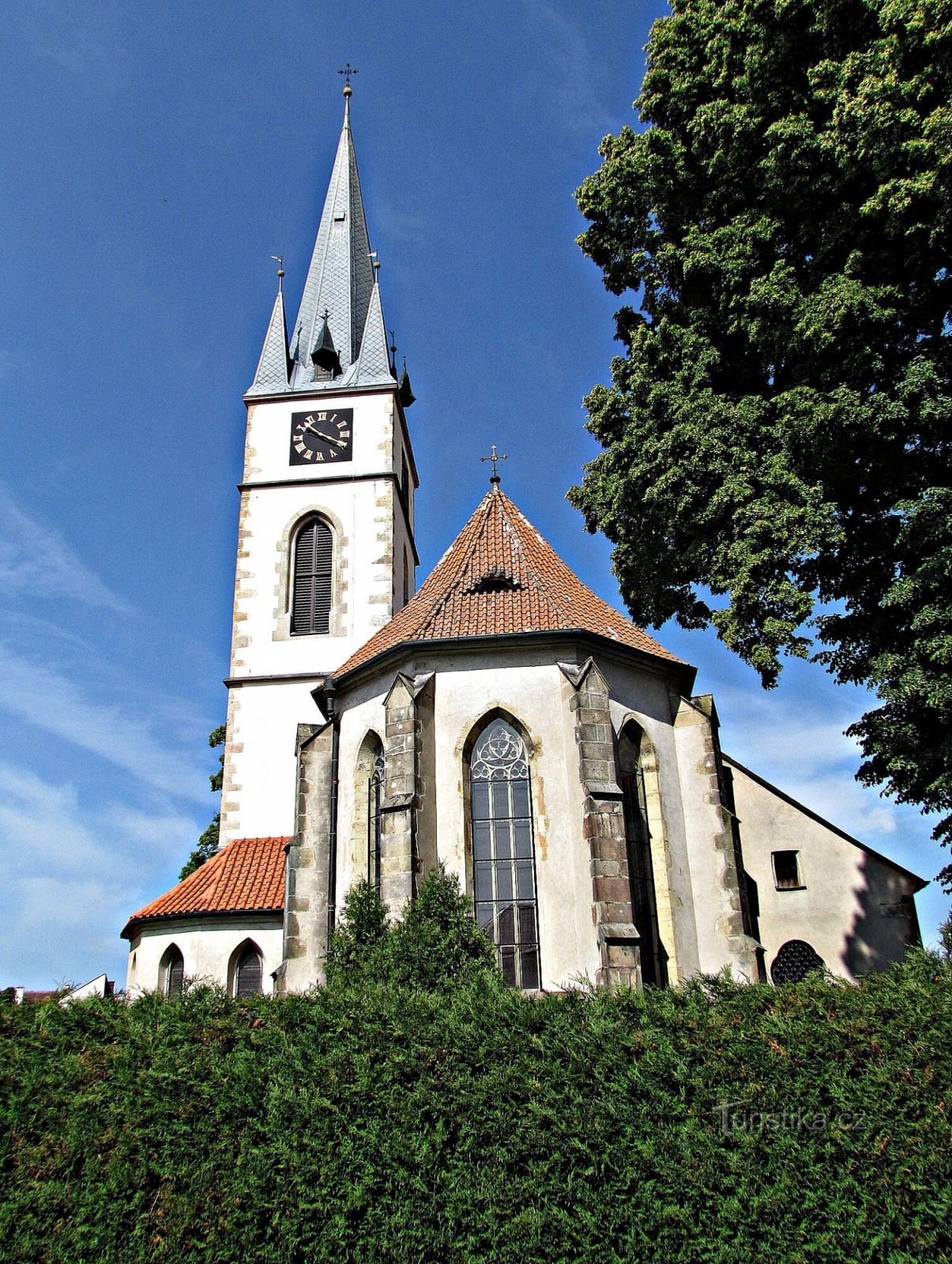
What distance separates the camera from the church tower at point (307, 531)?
73.8 ft

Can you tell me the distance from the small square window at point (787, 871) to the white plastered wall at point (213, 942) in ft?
30.9

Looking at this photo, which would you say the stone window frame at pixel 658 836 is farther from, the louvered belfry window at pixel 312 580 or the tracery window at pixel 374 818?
the louvered belfry window at pixel 312 580

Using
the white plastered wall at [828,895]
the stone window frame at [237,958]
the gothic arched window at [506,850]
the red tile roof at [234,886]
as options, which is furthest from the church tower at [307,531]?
the white plastered wall at [828,895]

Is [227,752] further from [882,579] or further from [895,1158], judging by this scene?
[895,1158]

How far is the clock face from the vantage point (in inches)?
1027

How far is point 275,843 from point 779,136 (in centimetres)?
1592

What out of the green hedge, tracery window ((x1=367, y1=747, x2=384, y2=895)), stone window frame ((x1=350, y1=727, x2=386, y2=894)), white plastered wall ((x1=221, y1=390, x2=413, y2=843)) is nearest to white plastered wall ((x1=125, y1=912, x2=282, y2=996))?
white plastered wall ((x1=221, y1=390, x2=413, y2=843))

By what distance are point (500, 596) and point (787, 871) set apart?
845cm

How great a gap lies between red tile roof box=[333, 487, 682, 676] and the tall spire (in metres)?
12.1

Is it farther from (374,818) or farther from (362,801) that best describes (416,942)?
(362,801)

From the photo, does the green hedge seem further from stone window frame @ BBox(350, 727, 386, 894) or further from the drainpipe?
the drainpipe

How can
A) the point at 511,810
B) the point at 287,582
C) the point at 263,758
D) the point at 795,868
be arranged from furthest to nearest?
the point at 287,582
the point at 263,758
the point at 795,868
the point at 511,810

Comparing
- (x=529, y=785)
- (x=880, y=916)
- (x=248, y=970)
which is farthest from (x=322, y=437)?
(x=880, y=916)

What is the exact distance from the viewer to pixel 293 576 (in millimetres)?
24594
